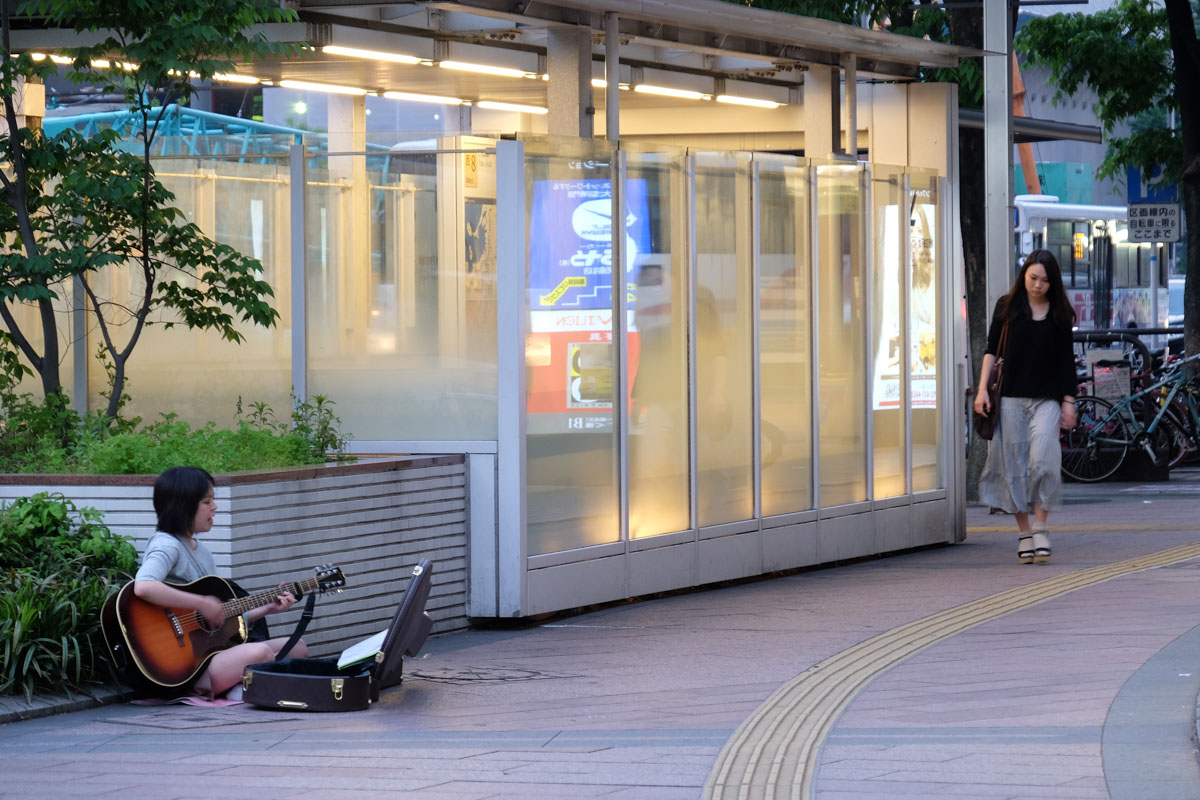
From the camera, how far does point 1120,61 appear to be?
21.5 metres

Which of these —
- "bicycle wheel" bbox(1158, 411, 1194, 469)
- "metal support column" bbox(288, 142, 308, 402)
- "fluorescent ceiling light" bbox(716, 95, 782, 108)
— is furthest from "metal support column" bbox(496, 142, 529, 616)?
"bicycle wheel" bbox(1158, 411, 1194, 469)

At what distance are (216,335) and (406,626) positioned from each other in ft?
11.6

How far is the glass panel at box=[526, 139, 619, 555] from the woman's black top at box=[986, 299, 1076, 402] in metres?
2.77

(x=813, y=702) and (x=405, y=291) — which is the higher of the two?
(x=405, y=291)

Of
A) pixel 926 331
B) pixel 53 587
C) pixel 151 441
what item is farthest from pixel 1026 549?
pixel 53 587

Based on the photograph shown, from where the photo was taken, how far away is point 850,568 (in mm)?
12266

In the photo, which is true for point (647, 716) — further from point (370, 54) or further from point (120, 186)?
point (370, 54)

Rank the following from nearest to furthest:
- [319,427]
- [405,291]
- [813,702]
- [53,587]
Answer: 1. [813,702]
2. [53,587]
3. [319,427]
4. [405,291]

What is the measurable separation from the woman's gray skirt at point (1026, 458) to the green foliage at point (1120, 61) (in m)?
10.4

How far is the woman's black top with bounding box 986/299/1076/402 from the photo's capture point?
11.7m

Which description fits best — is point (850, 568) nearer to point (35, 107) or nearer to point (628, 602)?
point (628, 602)

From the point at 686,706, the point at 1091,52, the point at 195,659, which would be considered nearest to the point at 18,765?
the point at 195,659

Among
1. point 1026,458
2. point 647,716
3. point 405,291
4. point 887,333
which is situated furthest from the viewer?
point 887,333

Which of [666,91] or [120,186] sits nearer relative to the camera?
[120,186]
